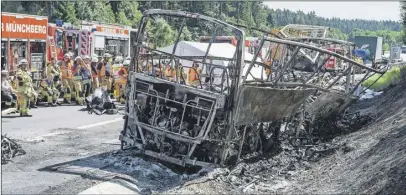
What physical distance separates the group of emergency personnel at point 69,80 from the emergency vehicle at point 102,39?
2.63 meters

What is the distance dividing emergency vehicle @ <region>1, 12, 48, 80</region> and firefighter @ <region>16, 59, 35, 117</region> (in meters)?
1.11

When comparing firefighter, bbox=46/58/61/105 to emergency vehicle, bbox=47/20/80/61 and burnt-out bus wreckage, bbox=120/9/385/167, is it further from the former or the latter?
burnt-out bus wreckage, bbox=120/9/385/167

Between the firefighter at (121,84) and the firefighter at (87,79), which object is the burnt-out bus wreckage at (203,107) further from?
the firefighter at (121,84)

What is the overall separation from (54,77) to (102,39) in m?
6.35

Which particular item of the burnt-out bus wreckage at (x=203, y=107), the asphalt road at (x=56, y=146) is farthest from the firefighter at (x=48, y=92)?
the burnt-out bus wreckage at (x=203, y=107)

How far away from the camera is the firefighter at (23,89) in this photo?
532 inches

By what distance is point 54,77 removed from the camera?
53.9ft

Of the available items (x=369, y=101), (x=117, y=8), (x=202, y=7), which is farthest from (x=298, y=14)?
(x=369, y=101)

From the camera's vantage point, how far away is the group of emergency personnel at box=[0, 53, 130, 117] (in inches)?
563

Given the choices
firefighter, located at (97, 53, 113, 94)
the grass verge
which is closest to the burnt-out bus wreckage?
firefighter, located at (97, 53, 113, 94)

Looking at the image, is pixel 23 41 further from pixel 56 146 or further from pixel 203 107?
pixel 203 107

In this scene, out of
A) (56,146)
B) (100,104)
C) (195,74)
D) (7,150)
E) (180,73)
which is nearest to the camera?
(7,150)

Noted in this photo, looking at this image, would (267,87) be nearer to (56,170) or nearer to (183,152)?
(183,152)

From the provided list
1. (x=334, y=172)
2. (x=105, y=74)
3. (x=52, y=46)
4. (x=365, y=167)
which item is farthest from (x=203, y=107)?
(x=52, y=46)
